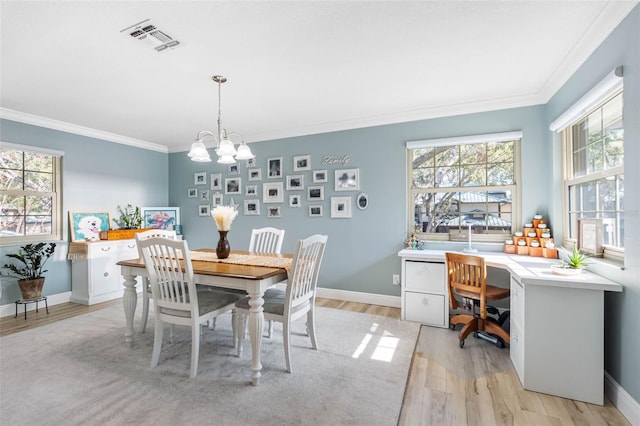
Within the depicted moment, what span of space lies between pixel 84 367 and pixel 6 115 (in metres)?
3.11

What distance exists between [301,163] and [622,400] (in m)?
3.68

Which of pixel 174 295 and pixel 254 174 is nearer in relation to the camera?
pixel 174 295

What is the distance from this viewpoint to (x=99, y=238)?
13.7 ft

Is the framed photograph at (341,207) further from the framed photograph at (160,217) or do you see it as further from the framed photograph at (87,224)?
the framed photograph at (87,224)

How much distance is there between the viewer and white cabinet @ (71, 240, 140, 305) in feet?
12.4

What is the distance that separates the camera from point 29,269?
3.49 metres

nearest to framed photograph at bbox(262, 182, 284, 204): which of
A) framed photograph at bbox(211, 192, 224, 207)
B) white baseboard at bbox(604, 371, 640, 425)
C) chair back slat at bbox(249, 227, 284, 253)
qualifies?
framed photograph at bbox(211, 192, 224, 207)

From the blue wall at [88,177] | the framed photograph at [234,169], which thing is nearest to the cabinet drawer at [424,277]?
the framed photograph at [234,169]

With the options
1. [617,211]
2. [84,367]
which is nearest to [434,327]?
[617,211]

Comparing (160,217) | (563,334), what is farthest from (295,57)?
(160,217)

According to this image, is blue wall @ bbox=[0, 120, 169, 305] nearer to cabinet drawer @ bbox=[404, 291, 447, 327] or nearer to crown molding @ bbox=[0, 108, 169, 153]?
crown molding @ bbox=[0, 108, 169, 153]

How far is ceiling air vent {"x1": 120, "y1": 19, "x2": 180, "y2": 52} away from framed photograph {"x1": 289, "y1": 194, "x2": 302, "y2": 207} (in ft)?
8.09

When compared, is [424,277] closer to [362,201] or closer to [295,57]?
[362,201]

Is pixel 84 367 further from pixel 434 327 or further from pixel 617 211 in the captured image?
pixel 617 211
